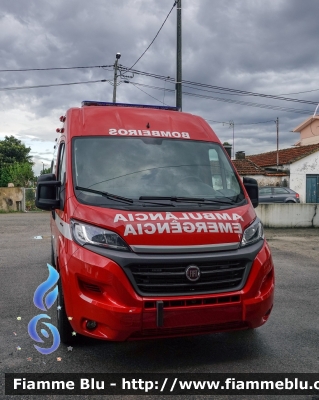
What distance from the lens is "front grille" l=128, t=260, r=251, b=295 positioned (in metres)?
3.37

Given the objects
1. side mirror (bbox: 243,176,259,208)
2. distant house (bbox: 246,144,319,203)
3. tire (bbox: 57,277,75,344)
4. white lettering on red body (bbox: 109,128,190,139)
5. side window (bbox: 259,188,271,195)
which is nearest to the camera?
tire (bbox: 57,277,75,344)

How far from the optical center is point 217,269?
3500mm

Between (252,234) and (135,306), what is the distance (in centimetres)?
124

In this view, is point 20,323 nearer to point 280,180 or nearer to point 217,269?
point 217,269

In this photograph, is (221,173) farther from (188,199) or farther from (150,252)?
(150,252)

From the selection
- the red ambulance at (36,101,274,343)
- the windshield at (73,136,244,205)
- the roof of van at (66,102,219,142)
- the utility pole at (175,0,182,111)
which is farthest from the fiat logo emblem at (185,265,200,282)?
the utility pole at (175,0,182,111)

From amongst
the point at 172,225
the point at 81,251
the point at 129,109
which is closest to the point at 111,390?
the point at 81,251

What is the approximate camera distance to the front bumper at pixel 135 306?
3.31 meters

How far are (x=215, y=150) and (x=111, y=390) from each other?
2724 millimetres

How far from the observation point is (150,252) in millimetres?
3404

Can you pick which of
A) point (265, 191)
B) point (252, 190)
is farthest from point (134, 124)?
point (265, 191)

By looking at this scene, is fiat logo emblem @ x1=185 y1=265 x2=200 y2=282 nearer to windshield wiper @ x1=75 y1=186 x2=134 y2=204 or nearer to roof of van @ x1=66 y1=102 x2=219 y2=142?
windshield wiper @ x1=75 y1=186 x2=134 y2=204

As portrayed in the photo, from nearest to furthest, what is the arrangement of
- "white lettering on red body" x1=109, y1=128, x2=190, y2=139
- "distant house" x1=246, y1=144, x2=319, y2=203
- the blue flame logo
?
1. the blue flame logo
2. "white lettering on red body" x1=109, y1=128, x2=190, y2=139
3. "distant house" x1=246, y1=144, x2=319, y2=203

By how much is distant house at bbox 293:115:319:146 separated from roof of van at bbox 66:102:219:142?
128 feet
